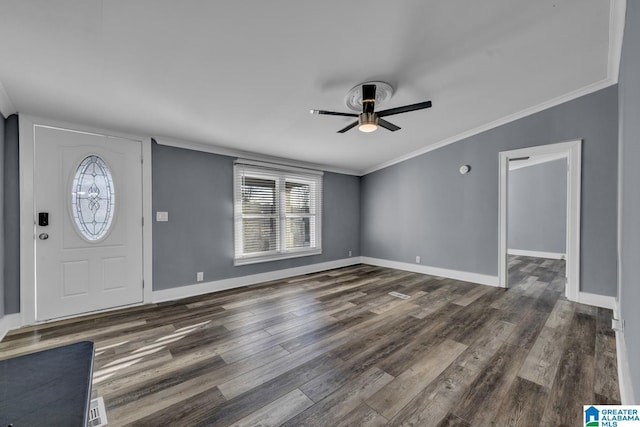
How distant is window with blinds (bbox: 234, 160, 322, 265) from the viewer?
4.18 meters

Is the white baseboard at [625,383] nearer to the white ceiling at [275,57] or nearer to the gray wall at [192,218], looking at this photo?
the white ceiling at [275,57]

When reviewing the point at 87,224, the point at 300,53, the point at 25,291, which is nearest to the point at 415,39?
the point at 300,53

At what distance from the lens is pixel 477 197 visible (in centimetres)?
426

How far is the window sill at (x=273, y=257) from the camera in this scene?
4125mm

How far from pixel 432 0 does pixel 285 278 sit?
13.6 ft

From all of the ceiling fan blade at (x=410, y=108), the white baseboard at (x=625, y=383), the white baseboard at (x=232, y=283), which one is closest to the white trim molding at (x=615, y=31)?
the ceiling fan blade at (x=410, y=108)

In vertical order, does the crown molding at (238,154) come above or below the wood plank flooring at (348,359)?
above

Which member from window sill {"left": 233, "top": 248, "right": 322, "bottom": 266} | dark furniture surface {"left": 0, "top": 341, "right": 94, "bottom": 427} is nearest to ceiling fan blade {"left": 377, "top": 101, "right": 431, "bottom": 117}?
dark furniture surface {"left": 0, "top": 341, "right": 94, "bottom": 427}

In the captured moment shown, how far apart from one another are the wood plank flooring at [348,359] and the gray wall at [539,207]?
3832 mm

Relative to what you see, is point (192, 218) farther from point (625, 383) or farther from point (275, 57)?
point (625, 383)

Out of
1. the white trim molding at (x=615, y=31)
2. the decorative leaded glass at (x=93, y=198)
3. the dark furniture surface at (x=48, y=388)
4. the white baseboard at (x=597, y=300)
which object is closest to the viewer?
the dark furniture surface at (x=48, y=388)

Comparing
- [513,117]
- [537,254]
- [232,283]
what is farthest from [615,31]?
[537,254]

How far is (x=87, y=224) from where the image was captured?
2986 millimetres

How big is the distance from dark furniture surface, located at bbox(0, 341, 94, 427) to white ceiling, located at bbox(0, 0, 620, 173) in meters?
1.84
